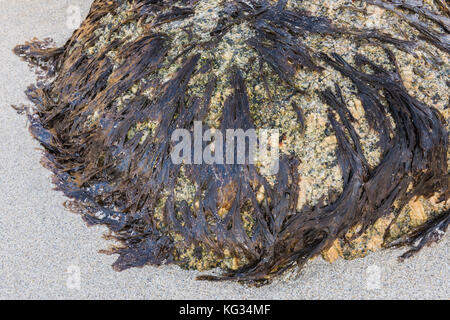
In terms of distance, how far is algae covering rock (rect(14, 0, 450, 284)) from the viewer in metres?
1.92

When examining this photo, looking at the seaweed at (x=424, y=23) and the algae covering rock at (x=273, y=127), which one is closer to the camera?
the algae covering rock at (x=273, y=127)

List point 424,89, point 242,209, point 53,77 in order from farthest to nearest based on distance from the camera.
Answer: point 53,77 < point 424,89 < point 242,209

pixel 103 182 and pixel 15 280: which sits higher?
pixel 103 182

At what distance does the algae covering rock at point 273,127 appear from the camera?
192 centimetres

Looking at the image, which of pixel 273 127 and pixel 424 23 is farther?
pixel 424 23

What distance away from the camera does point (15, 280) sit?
2041 millimetres

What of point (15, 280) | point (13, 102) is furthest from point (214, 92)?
point (13, 102)

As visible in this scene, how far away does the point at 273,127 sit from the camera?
193 cm

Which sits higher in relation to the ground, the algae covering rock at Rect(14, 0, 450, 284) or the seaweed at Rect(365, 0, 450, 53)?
the seaweed at Rect(365, 0, 450, 53)

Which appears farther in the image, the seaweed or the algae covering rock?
the seaweed

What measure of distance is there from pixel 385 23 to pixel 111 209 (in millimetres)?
1483

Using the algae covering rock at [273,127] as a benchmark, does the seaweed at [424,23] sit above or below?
above

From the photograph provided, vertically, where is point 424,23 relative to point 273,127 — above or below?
above

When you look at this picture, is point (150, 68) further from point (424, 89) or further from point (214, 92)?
point (424, 89)
